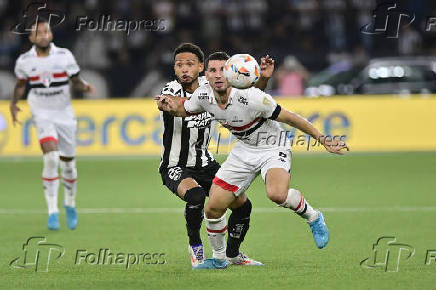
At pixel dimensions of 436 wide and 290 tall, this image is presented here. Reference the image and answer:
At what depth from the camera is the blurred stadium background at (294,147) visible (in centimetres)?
862

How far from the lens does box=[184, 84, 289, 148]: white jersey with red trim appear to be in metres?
8.16

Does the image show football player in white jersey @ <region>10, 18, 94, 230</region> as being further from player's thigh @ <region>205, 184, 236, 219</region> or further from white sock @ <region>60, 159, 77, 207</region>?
player's thigh @ <region>205, 184, 236, 219</region>

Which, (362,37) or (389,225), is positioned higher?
(362,37)

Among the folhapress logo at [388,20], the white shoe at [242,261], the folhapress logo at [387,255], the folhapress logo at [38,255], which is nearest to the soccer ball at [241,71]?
the white shoe at [242,261]

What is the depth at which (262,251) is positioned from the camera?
9586 millimetres

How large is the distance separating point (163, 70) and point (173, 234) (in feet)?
48.3

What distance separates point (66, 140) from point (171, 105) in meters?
4.13

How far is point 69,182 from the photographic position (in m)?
12.0

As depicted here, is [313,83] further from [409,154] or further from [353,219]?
[353,219]

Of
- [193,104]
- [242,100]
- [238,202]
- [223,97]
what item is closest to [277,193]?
[238,202]

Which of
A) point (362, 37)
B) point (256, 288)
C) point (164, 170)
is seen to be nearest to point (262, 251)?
point (164, 170)

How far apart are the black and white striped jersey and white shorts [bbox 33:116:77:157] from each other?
3155mm

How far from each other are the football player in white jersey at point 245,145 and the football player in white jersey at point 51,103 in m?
3.80

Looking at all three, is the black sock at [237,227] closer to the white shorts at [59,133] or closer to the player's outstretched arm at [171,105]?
the player's outstretched arm at [171,105]
